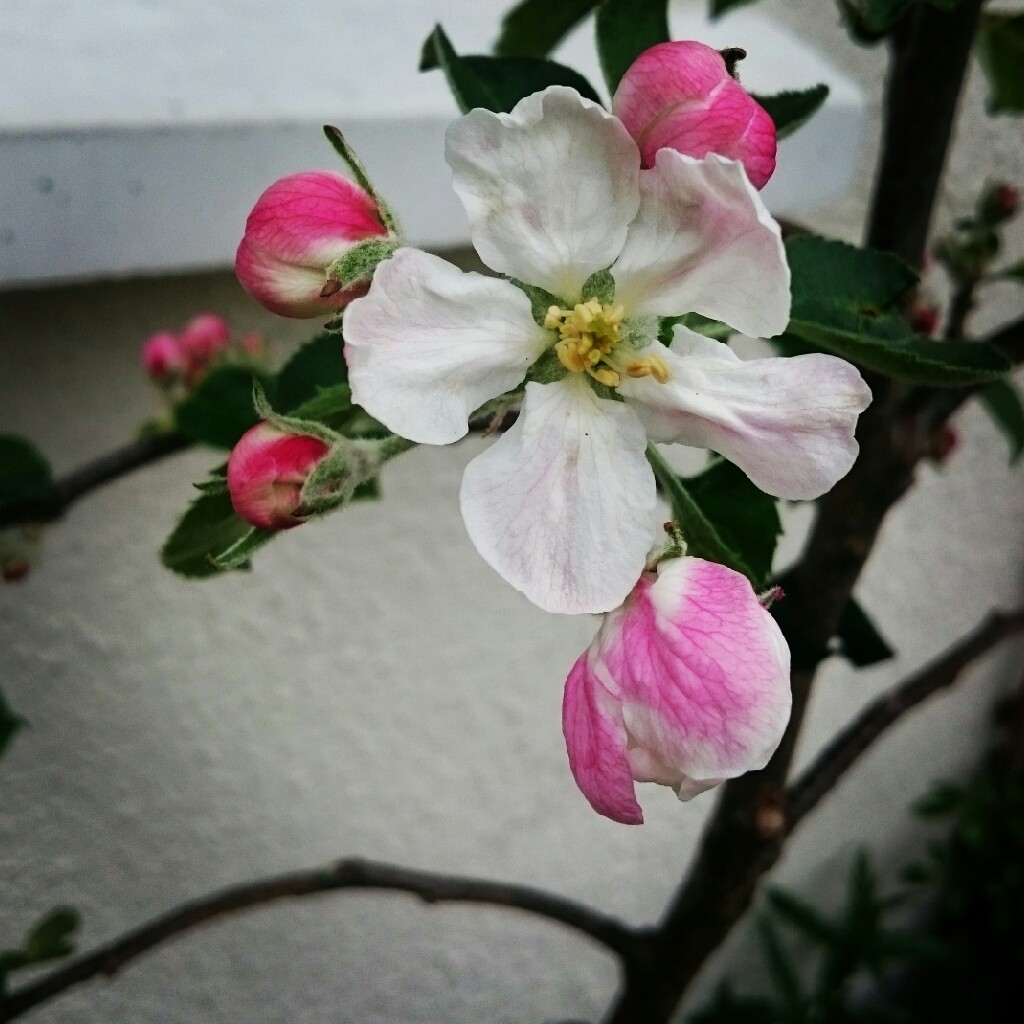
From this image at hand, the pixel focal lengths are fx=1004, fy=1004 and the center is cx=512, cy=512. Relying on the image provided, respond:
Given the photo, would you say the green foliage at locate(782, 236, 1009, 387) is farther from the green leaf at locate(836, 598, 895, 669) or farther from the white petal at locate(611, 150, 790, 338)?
the green leaf at locate(836, 598, 895, 669)

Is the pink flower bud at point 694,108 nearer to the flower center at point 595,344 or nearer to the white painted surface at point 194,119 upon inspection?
the flower center at point 595,344

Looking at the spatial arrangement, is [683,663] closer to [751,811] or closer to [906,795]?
[751,811]

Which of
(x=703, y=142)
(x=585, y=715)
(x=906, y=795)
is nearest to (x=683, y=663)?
Answer: (x=585, y=715)

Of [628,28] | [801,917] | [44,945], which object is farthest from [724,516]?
[801,917]

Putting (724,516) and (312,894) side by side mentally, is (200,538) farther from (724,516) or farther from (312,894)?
(312,894)

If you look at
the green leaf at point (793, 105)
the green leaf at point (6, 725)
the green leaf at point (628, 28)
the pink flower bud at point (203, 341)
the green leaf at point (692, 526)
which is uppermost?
the green leaf at point (628, 28)

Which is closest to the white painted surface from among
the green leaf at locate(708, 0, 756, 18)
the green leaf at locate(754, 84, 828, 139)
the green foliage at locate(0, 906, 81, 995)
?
the green leaf at locate(708, 0, 756, 18)

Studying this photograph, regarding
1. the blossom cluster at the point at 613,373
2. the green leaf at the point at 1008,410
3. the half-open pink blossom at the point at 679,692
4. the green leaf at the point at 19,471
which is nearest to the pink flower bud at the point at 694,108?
the blossom cluster at the point at 613,373
